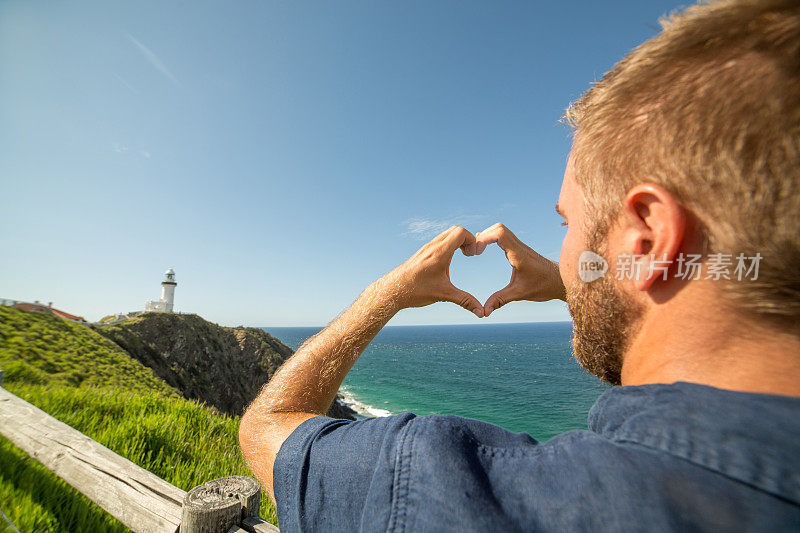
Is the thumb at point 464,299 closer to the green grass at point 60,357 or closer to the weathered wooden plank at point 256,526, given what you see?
the weathered wooden plank at point 256,526

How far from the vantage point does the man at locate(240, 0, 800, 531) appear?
2.19 ft

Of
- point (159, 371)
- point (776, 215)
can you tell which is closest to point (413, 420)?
point (776, 215)

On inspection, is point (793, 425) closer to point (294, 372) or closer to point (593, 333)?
point (593, 333)

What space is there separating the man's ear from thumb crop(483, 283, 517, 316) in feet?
3.06

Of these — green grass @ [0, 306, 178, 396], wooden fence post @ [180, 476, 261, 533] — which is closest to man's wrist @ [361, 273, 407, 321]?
wooden fence post @ [180, 476, 261, 533]

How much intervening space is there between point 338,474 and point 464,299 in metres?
1.20

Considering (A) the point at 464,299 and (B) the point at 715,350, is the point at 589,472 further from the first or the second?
(A) the point at 464,299

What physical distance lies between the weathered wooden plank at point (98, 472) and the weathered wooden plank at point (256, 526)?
510mm

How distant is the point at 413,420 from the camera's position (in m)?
0.95

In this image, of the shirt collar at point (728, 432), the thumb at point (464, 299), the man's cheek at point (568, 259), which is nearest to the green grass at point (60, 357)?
the thumb at point (464, 299)

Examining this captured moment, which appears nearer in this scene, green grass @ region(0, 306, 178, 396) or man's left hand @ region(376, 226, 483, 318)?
man's left hand @ region(376, 226, 483, 318)

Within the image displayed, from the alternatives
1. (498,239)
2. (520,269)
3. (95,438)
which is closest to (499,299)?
(520,269)

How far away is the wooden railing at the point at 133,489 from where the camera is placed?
2.21m

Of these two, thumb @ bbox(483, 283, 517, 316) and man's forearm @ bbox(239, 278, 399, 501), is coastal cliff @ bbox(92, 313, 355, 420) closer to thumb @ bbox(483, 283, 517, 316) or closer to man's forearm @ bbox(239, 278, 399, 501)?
man's forearm @ bbox(239, 278, 399, 501)
